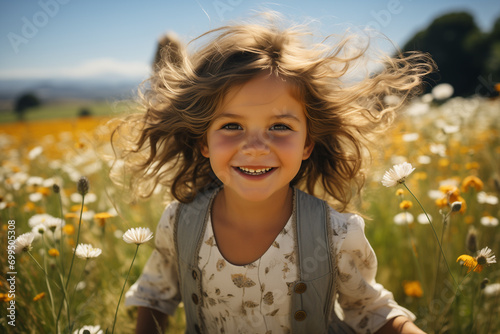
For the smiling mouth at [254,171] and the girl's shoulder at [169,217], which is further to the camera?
the girl's shoulder at [169,217]

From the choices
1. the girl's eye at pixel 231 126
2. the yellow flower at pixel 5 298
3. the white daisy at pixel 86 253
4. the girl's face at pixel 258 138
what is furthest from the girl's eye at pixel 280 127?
the yellow flower at pixel 5 298

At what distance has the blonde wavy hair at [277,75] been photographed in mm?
1294

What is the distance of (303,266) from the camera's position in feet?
4.00

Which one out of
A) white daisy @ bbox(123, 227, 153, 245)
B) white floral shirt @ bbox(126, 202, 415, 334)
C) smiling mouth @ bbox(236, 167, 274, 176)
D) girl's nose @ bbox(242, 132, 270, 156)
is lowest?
white floral shirt @ bbox(126, 202, 415, 334)

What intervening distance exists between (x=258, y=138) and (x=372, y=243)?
48.2 inches

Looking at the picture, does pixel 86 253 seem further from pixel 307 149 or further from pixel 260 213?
pixel 307 149

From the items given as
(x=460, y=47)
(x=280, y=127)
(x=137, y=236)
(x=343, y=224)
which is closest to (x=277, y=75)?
(x=280, y=127)

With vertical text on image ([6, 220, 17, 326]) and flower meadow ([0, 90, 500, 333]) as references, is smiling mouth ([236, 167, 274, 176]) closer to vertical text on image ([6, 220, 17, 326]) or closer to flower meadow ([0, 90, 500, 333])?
flower meadow ([0, 90, 500, 333])

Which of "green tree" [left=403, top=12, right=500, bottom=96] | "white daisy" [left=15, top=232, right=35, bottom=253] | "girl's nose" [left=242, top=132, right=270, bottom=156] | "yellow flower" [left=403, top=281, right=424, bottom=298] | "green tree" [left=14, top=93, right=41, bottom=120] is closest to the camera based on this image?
"white daisy" [left=15, top=232, right=35, bottom=253]

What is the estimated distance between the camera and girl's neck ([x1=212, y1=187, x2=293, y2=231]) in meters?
1.37

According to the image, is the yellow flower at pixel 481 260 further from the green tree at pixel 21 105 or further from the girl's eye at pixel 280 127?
the green tree at pixel 21 105

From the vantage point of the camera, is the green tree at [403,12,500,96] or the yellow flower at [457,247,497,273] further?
the green tree at [403,12,500,96]

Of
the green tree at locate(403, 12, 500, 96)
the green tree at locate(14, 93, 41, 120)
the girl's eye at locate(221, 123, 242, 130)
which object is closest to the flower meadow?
the girl's eye at locate(221, 123, 242, 130)

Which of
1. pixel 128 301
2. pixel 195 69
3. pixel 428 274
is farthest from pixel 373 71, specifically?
pixel 128 301
